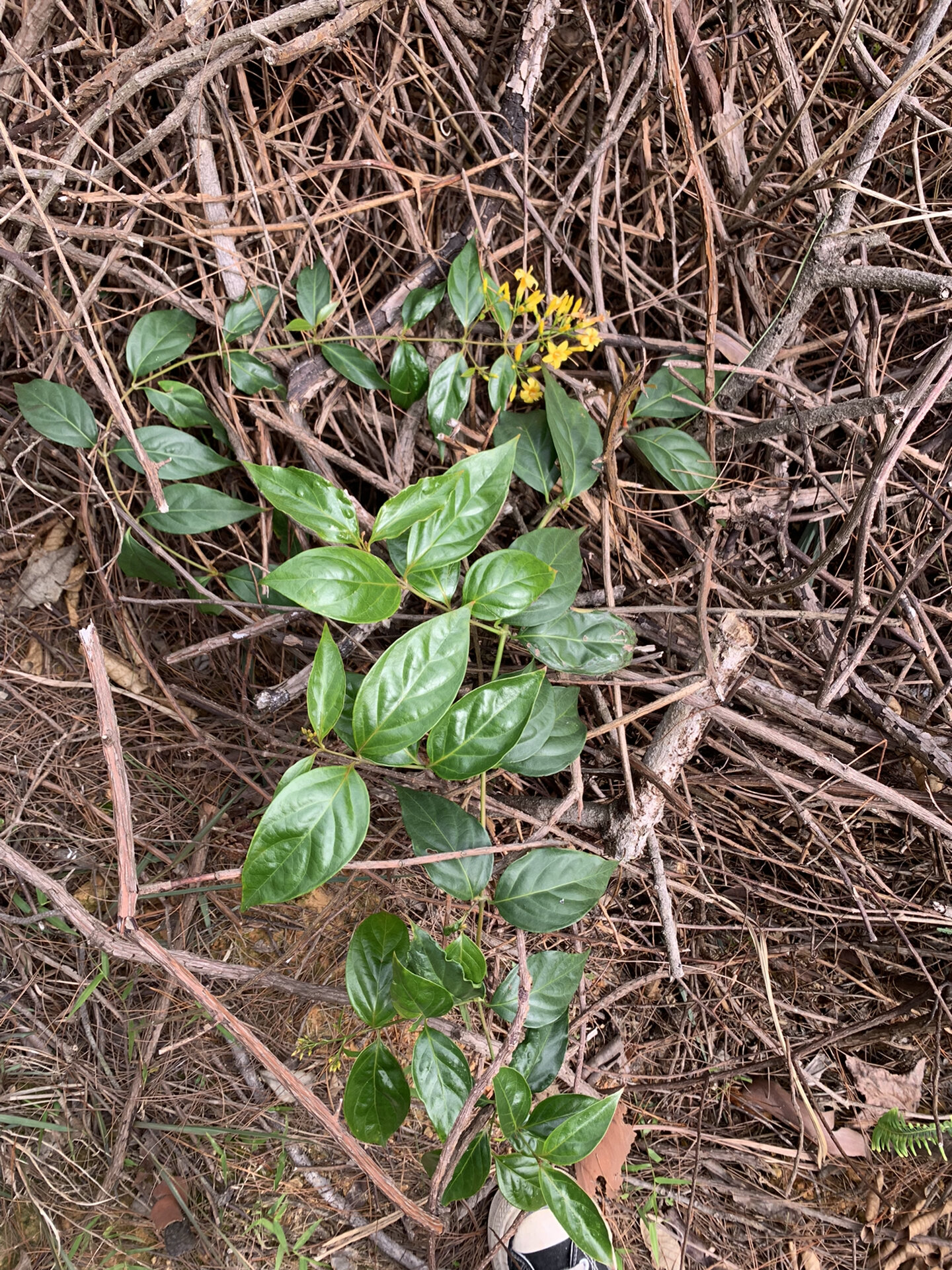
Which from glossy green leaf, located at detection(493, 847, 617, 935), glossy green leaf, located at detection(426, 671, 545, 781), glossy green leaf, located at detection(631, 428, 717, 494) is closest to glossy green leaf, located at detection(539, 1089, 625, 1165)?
glossy green leaf, located at detection(493, 847, 617, 935)

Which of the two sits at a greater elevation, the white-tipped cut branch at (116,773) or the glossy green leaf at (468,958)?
the white-tipped cut branch at (116,773)

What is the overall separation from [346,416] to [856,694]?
1.01 meters

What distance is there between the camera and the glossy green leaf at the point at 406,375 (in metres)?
1.20

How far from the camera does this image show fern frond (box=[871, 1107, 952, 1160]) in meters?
1.30

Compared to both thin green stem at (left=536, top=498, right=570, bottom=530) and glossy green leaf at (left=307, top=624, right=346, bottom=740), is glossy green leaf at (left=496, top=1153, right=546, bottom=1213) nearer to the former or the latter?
glossy green leaf at (left=307, top=624, right=346, bottom=740)

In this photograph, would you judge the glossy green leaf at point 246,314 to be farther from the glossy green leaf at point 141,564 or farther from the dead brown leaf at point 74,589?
the dead brown leaf at point 74,589

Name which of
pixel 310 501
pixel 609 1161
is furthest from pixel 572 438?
pixel 609 1161

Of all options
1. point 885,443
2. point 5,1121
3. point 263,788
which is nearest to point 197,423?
point 263,788

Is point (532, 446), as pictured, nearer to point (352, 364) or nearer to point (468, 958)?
point (352, 364)

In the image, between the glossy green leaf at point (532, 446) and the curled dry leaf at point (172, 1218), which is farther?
the curled dry leaf at point (172, 1218)

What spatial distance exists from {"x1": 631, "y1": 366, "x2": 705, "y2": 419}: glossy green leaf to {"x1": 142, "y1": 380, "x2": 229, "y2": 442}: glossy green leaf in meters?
0.69

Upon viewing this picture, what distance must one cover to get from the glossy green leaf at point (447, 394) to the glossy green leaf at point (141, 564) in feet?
1.63

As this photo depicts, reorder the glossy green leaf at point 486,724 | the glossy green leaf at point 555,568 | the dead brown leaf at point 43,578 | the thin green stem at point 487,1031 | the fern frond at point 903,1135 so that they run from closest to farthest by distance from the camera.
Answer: the glossy green leaf at point 486,724 → the thin green stem at point 487,1031 → the glossy green leaf at point 555,568 → the fern frond at point 903,1135 → the dead brown leaf at point 43,578

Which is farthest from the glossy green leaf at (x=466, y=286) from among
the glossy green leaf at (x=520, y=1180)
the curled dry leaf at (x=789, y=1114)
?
the curled dry leaf at (x=789, y=1114)
